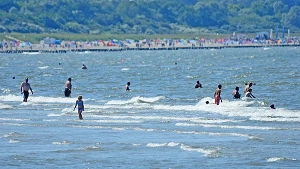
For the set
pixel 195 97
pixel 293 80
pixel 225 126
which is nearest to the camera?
pixel 225 126

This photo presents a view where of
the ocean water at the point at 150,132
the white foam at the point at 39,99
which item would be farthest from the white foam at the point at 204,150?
the white foam at the point at 39,99

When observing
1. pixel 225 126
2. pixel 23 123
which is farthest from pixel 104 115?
pixel 225 126

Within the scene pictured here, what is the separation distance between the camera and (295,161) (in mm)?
24250

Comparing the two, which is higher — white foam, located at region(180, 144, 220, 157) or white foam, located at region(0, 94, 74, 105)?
white foam, located at region(0, 94, 74, 105)

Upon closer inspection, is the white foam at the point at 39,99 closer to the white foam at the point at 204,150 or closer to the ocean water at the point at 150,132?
the ocean water at the point at 150,132

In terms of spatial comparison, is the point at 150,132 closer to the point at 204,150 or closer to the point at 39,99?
the point at 204,150

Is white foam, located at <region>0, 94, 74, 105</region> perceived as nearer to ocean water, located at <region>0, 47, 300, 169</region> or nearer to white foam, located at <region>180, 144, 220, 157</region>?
ocean water, located at <region>0, 47, 300, 169</region>

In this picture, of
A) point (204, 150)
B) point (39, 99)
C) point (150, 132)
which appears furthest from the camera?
point (39, 99)

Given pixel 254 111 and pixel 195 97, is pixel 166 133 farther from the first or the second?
pixel 195 97

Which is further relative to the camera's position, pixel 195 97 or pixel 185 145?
pixel 195 97

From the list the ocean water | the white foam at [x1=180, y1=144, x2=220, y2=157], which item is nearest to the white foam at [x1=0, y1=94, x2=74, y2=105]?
the ocean water

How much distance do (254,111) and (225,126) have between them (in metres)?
5.94

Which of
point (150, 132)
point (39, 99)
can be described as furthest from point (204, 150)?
point (39, 99)

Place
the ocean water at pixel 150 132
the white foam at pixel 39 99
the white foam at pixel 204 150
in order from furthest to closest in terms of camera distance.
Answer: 1. the white foam at pixel 39 99
2. the white foam at pixel 204 150
3. the ocean water at pixel 150 132
